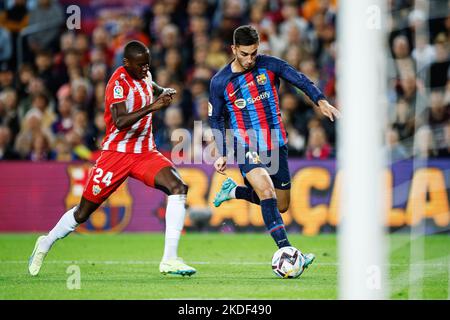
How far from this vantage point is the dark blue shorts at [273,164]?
875 centimetres

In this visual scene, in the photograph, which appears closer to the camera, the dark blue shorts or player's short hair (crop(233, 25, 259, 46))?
player's short hair (crop(233, 25, 259, 46))

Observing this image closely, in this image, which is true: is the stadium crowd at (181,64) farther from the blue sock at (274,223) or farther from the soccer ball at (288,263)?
the soccer ball at (288,263)

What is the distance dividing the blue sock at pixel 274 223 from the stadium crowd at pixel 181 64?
424 cm

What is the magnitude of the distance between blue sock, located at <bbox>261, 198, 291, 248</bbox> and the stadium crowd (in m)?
4.24

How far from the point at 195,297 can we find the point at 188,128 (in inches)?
292

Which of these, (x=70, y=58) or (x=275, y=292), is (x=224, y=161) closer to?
(x=275, y=292)

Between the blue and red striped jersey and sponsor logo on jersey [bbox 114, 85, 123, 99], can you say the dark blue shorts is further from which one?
sponsor logo on jersey [bbox 114, 85, 123, 99]

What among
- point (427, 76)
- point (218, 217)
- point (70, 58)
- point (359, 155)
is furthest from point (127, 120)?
point (70, 58)

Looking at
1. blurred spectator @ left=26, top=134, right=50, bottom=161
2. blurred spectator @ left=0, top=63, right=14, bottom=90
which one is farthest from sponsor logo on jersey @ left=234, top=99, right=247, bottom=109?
blurred spectator @ left=0, top=63, right=14, bottom=90

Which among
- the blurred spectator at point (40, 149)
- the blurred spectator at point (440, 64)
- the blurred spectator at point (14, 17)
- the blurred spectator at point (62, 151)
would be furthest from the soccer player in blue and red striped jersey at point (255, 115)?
the blurred spectator at point (14, 17)

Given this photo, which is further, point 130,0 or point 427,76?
point 130,0

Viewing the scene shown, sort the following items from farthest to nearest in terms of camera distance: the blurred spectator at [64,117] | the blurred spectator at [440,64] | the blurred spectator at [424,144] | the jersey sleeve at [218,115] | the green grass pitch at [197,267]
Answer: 1. the blurred spectator at [64,117]
2. the blurred spectator at [440,64]
3. the blurred spectator at [424,144]
4. the jersey sleeve at [218,115]
5. the green grass pitch at [197,267]

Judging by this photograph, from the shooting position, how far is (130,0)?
16797 mm

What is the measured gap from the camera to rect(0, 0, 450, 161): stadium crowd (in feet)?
42.4
